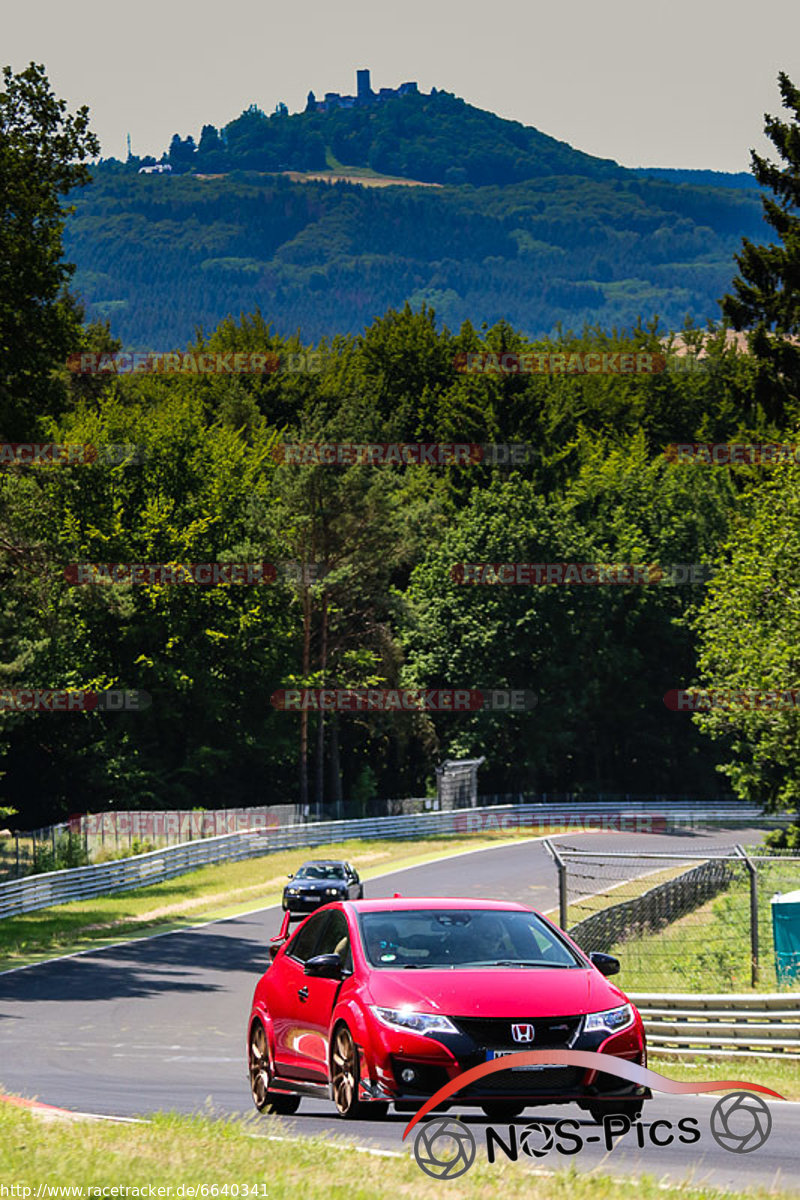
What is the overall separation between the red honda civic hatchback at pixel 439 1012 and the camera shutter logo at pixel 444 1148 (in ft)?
1.01

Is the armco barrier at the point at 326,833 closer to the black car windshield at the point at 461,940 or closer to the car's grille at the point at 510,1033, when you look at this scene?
the black car windshield at the point at 461,940

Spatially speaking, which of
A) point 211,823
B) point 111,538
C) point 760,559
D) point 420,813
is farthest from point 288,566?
point 760,559

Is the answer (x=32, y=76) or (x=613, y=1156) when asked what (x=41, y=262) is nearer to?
A: (x=32, y=76)

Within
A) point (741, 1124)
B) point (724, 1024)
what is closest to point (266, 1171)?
point (741, 1124)

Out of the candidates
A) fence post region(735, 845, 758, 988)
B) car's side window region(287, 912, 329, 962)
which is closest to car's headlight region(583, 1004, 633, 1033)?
car's side window region(287, 912, 329, 962)

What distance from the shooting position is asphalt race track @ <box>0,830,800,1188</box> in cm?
1121

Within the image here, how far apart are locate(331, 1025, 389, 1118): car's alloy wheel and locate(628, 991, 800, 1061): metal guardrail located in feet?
24.8

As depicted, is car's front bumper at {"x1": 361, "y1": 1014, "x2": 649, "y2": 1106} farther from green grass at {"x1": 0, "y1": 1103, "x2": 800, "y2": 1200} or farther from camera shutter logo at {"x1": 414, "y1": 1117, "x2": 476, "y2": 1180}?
green grass at {"x1": 0, "y1": 1103, "x2": 800, "y2": 1200}

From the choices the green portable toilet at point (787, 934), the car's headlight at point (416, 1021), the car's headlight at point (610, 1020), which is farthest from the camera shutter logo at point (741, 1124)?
the green portable toilet at point (787, 934)

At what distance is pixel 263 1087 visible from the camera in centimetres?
1244

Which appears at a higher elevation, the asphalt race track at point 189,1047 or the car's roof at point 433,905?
the car's roof at point 433,905

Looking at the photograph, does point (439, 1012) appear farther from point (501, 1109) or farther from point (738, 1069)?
point (738, 1069)

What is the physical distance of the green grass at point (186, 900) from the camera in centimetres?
3904

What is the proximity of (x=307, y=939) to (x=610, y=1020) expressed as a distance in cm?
303
